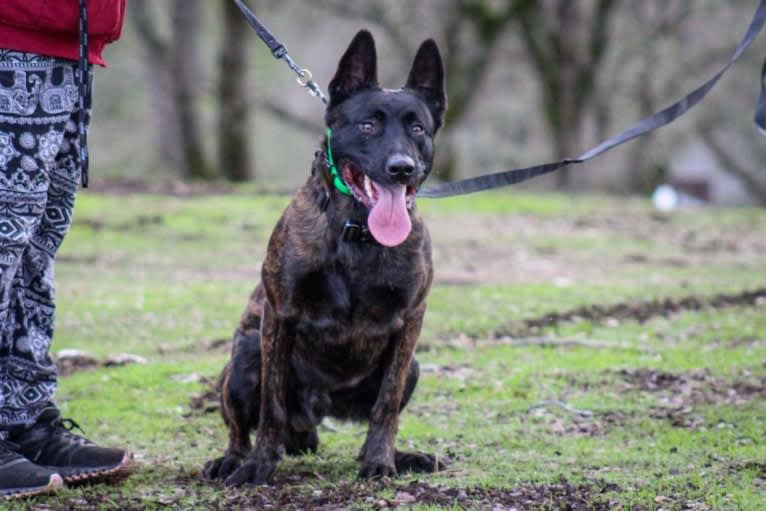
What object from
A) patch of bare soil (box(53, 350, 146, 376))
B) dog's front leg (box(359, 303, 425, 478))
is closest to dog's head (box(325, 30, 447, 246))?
dog's front leg (box(359, 303, 425, 478))

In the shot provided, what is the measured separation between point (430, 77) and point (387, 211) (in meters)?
0.80

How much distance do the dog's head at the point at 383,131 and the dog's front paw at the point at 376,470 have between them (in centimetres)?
100

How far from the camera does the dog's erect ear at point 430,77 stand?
5.23 meters

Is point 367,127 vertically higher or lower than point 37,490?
higher

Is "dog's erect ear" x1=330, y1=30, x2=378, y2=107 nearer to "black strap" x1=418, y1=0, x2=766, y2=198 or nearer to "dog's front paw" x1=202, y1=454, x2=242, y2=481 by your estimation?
"black strap" x1=418, y1=0, x2=766, y2=198

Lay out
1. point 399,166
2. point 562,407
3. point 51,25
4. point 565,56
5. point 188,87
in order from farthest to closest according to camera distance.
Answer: point 565,56, point 188,87, point 562,407, point 399,166, point 51,25

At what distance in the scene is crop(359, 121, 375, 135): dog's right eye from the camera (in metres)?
4.93

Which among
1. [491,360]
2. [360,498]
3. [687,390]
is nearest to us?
[360,498]

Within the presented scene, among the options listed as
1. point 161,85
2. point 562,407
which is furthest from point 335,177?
point 161,85

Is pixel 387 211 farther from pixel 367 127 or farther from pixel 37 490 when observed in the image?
pixel 37 490

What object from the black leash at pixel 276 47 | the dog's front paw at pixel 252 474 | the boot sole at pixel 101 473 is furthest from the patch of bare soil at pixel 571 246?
the boot sole at pixel 101 473

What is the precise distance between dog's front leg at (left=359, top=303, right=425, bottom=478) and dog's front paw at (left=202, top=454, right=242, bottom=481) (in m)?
0.57

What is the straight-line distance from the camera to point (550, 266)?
13773 mm

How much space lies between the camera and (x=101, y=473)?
4.71 meters
